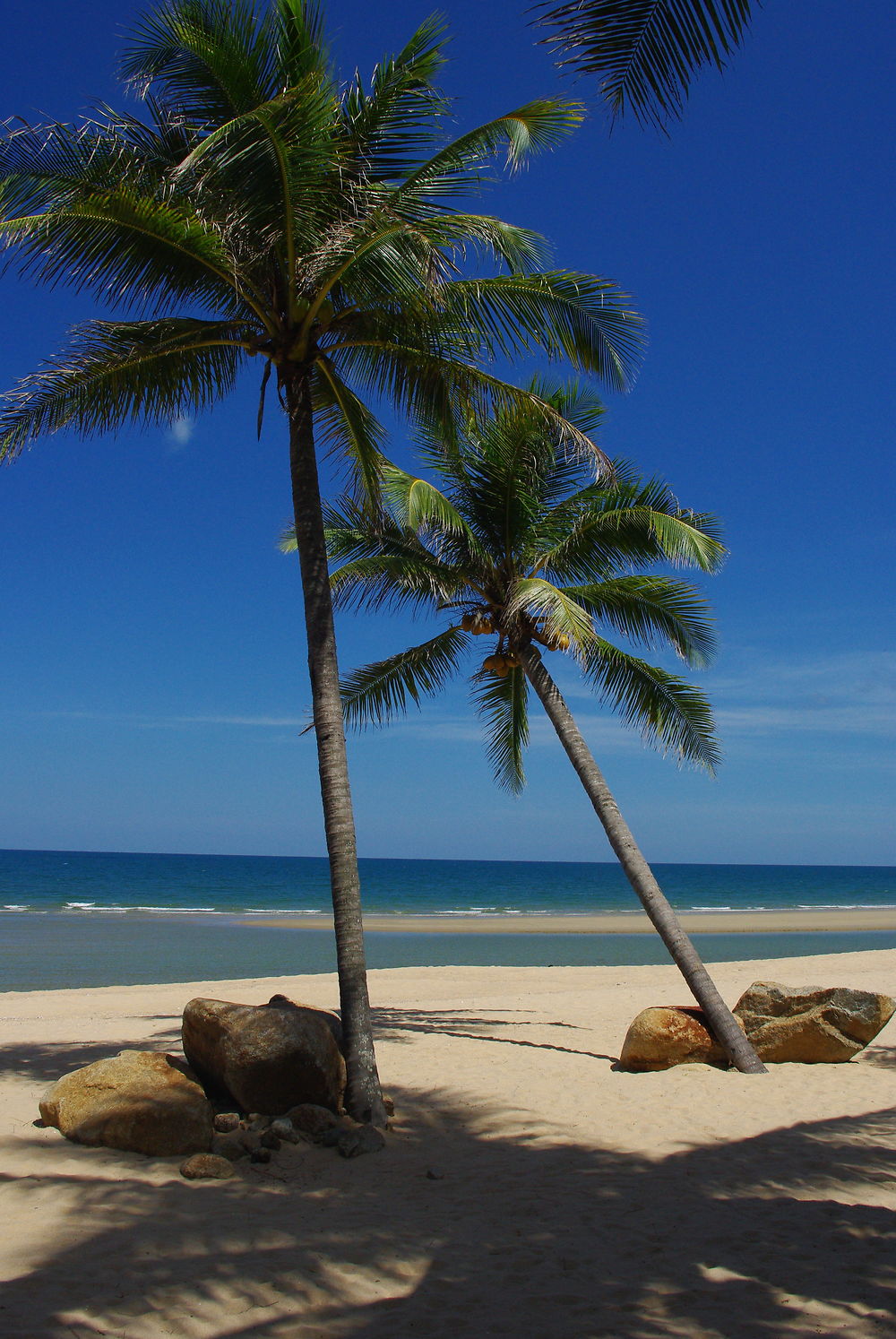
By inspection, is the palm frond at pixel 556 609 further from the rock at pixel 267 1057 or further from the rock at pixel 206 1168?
the rock at pixel 206 1168

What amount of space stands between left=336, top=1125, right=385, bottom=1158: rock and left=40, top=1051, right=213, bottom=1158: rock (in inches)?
34.2

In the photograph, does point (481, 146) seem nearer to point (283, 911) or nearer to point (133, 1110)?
point (133, 1110)

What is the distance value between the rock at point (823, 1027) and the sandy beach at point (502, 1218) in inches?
8.7

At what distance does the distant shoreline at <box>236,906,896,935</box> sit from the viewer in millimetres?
33344

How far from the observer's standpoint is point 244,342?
7.59 meters

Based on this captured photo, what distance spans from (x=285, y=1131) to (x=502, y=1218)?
176cm

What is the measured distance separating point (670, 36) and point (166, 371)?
5485mm

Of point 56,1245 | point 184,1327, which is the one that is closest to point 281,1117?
point 56,1245

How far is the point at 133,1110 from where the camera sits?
6105 millimetres

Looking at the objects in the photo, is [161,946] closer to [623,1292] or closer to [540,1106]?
[540,1106]

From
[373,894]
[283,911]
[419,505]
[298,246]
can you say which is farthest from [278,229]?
[373,894]

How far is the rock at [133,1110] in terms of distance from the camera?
6.04 metres

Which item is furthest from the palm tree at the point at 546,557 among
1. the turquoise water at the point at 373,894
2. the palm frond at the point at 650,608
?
the turquoise water at the point at 373,894

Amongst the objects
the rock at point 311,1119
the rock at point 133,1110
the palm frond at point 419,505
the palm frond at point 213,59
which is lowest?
the rock at point 311,1119
